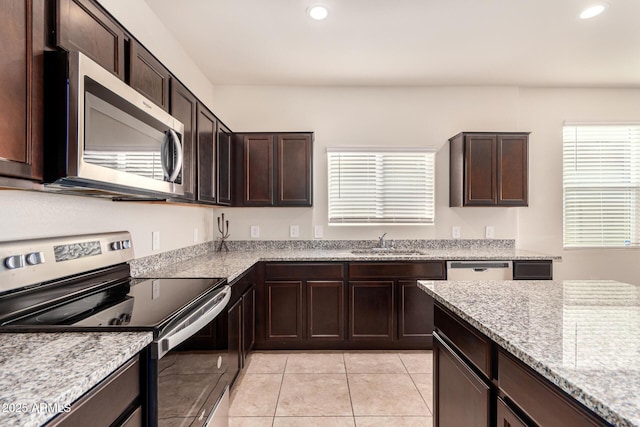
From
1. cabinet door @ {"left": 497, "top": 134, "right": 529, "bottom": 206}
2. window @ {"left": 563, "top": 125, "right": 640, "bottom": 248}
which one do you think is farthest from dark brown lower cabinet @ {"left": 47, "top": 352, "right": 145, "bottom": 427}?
window @ {"left": 563, "top": 125, "right": 640, "bottom": 248}

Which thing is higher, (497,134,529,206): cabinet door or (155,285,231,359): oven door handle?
(497,134,529,206): cabinet door

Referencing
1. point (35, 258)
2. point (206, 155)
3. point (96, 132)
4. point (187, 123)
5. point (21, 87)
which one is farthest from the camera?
point (206, 155)

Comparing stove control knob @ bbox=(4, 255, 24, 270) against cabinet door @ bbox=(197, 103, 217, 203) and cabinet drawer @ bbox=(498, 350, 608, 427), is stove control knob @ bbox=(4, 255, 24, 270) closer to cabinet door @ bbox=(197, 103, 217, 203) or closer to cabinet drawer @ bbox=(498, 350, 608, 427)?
cabinet door @ bbox=(197, 103, 217, 203)

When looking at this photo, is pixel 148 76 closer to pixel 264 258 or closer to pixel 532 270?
pixel 264 258

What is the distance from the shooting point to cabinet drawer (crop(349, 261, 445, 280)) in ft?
9.75

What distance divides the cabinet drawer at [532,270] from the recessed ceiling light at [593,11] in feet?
6.51

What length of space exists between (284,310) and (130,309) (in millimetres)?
1803

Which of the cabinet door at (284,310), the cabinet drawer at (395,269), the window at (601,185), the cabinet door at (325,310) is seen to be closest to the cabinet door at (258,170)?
the cabinet door at (284,310)

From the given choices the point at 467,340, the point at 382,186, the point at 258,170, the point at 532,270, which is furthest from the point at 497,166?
the point at 467,340

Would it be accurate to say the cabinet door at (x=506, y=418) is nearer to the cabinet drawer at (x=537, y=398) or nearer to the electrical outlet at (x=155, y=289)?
the cabinet drawer at (x=537, y=398)

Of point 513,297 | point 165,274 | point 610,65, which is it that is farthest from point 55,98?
point 610,65

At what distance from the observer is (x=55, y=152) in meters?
1.04

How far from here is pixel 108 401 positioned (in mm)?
841

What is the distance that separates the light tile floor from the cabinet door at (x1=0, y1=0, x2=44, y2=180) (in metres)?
1.84
